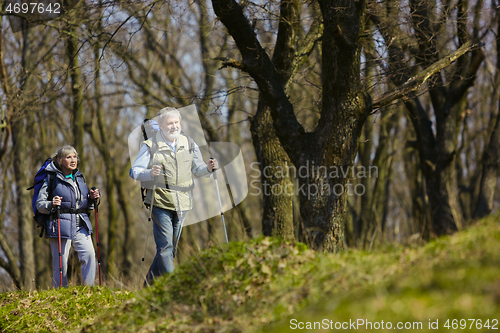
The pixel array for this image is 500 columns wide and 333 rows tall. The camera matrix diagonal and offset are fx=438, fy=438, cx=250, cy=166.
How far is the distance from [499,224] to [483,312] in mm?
1530

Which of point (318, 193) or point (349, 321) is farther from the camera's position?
point (318, 193)

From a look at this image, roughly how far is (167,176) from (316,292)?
9.59 feet

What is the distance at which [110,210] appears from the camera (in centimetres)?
1503

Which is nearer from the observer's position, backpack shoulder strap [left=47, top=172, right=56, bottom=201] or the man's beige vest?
the man's beige vest

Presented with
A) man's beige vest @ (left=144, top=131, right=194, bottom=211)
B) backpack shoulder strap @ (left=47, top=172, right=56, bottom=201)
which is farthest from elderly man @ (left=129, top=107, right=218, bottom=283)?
backpack shoulder strap @ (left=47, top=172, right=56, bottom=201)

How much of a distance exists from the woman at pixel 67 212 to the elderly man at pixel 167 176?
1.18 metres

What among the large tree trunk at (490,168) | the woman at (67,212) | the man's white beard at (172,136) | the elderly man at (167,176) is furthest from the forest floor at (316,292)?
the large tree trunk at (490,168)

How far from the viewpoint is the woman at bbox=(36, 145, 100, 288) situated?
5.76 metres

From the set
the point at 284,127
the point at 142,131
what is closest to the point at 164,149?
the point at 142,131

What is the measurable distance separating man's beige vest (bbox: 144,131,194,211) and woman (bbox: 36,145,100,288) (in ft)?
4.13

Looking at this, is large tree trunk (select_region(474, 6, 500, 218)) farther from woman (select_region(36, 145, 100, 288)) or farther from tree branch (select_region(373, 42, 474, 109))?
woman (select_region(36, 145, 100, 288))

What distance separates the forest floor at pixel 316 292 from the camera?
2115 mm

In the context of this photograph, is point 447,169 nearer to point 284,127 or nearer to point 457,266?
point 284,127

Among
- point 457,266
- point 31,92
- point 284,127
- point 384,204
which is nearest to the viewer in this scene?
point 457,266
